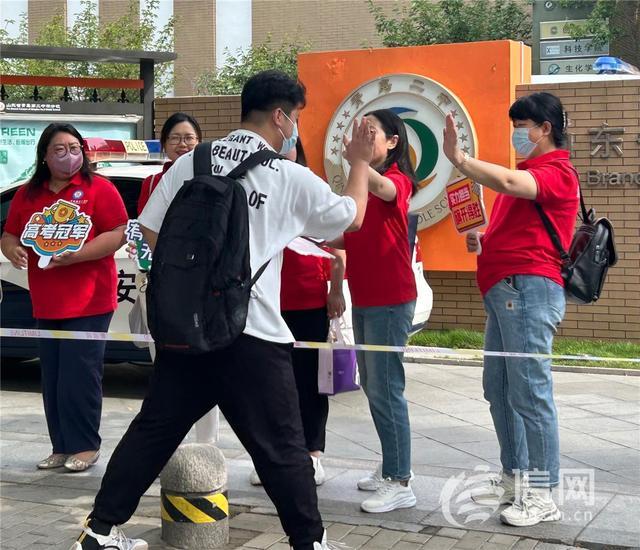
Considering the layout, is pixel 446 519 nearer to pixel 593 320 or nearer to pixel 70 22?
pixel 593 320

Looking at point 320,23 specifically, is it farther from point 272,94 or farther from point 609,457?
point 272,94

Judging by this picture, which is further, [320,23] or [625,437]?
[320,23]

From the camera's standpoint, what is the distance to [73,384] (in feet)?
19.6

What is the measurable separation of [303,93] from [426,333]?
720cm

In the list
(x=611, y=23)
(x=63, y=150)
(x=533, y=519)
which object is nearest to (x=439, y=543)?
(x=533, y=519)

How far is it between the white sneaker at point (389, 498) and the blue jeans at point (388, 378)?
0.05m

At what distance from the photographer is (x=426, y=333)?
11188 mm

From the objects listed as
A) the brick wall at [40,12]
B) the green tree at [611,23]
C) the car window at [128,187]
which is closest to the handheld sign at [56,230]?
the car window at [128,187]

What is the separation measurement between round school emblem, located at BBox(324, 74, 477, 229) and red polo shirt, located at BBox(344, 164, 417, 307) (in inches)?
220

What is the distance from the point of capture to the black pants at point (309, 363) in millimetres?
5531

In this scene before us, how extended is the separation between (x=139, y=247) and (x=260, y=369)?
2.05 m

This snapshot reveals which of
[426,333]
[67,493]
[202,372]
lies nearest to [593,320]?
[426,333]

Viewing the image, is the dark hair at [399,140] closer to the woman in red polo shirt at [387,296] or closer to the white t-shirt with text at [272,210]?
the woman in red polo shirt at [387,296]

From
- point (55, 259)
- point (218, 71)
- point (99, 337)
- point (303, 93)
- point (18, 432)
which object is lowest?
point (18, 432)
